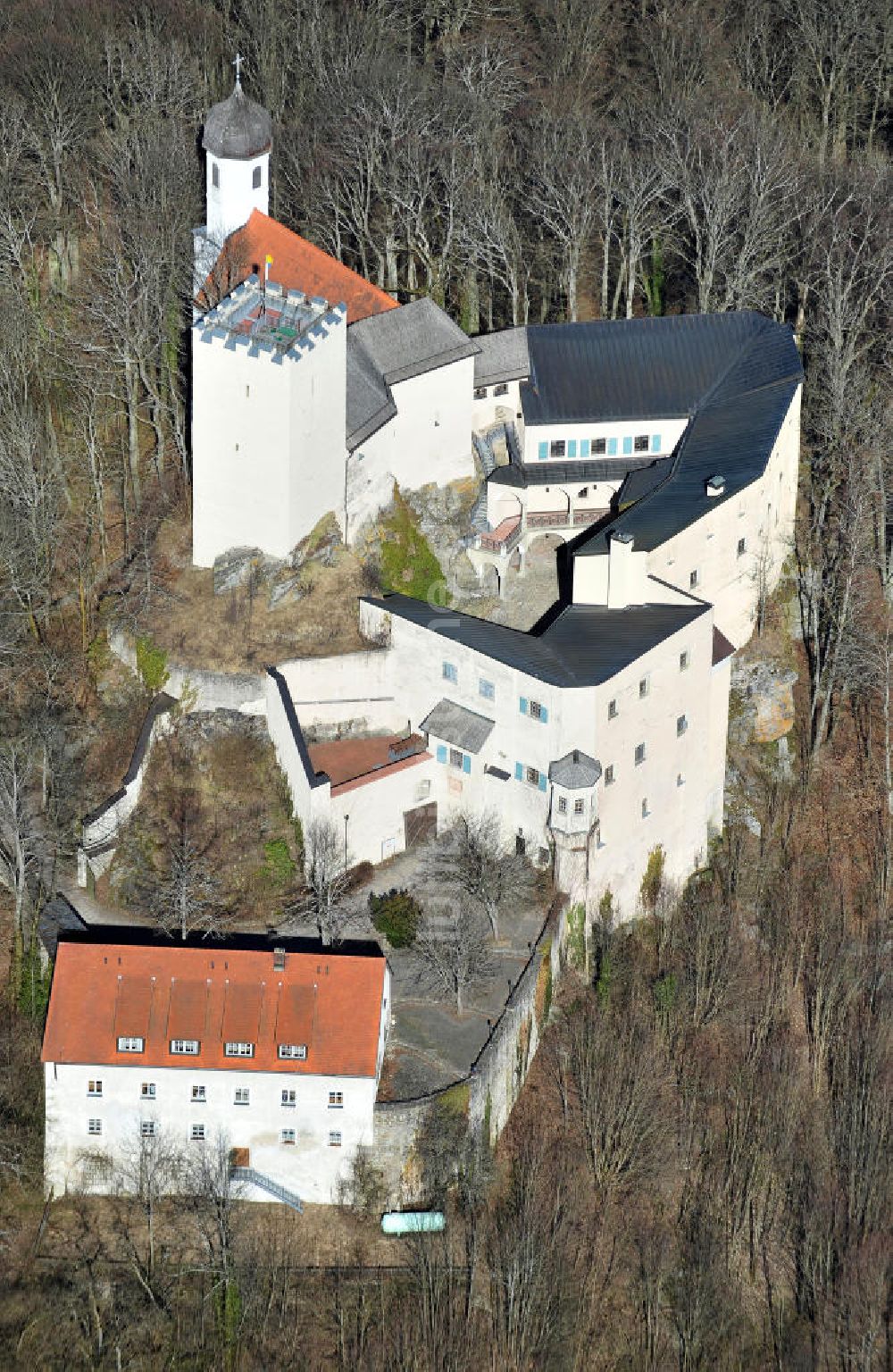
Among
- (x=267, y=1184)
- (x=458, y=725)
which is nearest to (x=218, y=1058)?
(x=267, y=1184)

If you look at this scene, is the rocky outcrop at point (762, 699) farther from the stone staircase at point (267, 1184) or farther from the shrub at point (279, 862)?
the stone staircase at point (267, 1184)

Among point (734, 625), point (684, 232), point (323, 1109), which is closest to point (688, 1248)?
point (323, 1109)

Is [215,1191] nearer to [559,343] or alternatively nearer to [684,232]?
[559,343]

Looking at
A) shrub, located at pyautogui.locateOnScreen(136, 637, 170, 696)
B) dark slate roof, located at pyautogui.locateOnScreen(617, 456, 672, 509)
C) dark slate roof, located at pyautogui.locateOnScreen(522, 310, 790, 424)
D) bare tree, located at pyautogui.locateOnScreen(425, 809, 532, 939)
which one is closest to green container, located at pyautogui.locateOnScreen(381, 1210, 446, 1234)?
bare tree, located at pyautogui.locateOnScreen(425, 809, 532, 939)

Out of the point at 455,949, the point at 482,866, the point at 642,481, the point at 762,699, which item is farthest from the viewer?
the point at 762,699

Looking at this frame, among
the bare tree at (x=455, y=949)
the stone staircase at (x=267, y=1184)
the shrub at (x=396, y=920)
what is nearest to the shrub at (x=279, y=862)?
the shrub at (x=396, y=920)

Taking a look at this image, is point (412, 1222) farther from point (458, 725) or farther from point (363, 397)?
point (363, 397)
